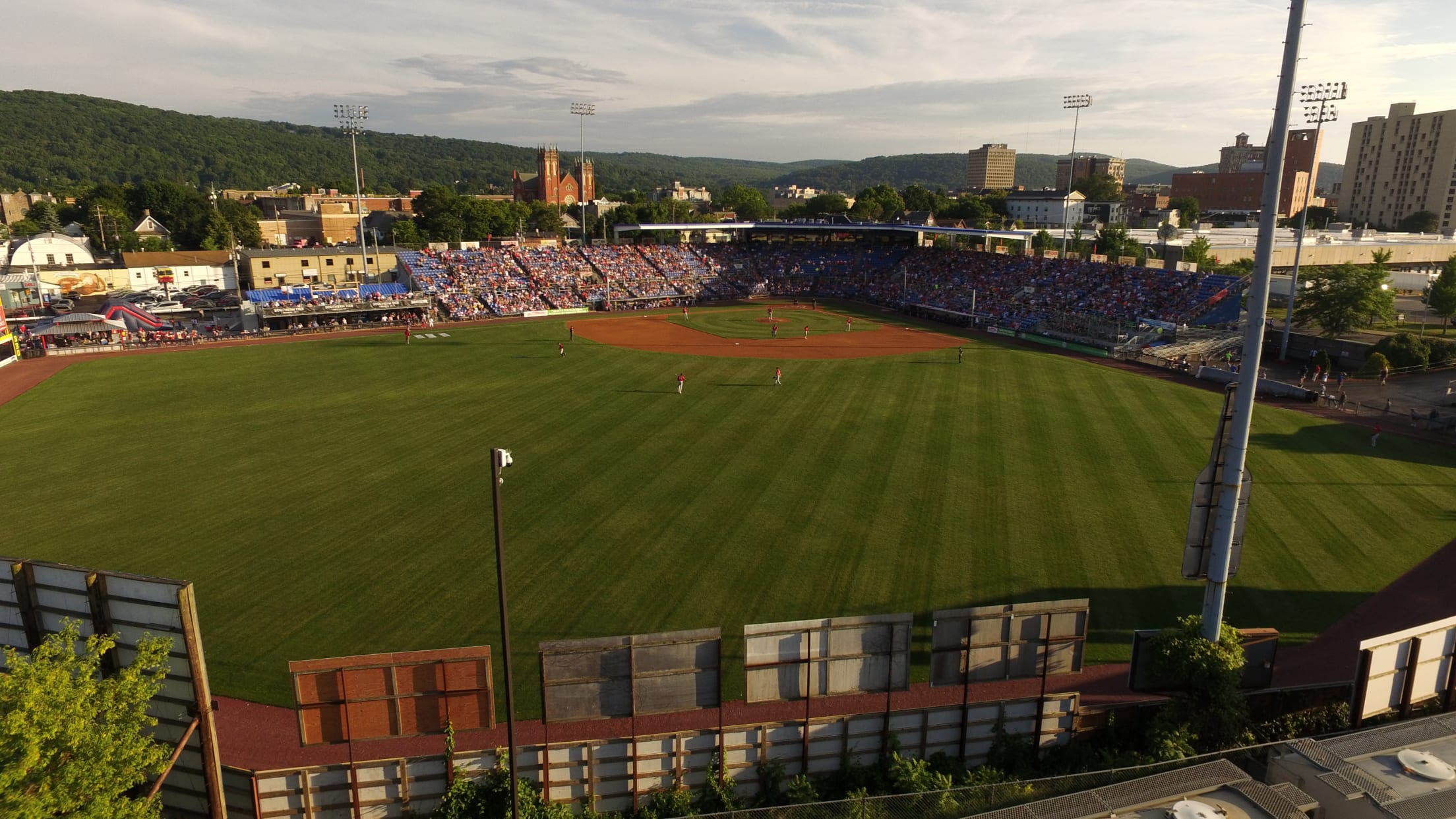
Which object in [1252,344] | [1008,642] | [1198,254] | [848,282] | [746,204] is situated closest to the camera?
[1252,344]

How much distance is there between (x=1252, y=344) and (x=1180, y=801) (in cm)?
716

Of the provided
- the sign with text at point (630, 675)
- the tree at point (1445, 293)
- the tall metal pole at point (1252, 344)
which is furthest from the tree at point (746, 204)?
the sign with text at point (630, 675)

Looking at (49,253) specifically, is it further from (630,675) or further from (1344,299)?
(1344,299)

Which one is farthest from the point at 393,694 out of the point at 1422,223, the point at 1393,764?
the point at 1422,223

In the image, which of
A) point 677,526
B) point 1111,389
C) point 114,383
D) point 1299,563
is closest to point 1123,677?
point 1299,563

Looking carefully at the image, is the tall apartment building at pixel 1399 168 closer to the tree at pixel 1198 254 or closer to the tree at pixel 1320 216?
the tree at pixel 1320 216

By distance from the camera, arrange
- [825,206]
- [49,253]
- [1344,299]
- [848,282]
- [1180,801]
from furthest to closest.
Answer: [825,206] < [848,282] < [49,253] < [1344,299] < [1180,801]

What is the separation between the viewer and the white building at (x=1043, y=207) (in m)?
160

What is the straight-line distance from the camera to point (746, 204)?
17988cm

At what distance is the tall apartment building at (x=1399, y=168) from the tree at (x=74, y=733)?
648 feet

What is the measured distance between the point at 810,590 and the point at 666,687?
7.01 m

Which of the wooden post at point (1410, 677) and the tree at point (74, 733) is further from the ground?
the tree at point (74, 733)

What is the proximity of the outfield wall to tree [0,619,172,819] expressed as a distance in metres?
2.23

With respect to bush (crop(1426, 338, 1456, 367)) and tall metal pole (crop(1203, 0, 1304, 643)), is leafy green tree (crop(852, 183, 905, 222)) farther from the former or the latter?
tall metal pole (crop(1203, 0, 1304, 643))
